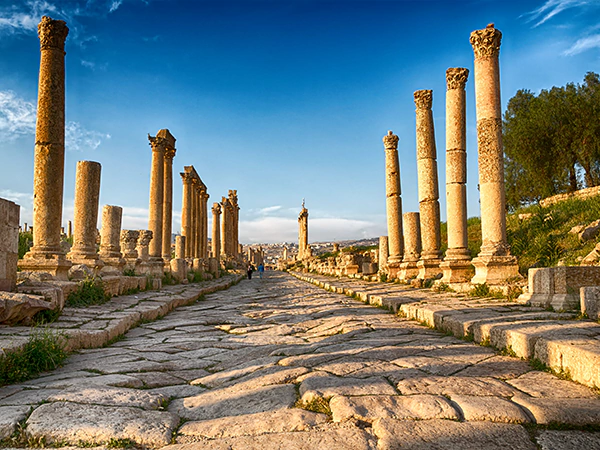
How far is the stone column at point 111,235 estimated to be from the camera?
1412 cm

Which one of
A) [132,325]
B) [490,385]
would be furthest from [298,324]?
[490,385]

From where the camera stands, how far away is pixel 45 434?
2723mm

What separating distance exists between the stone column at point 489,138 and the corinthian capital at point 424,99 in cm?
418

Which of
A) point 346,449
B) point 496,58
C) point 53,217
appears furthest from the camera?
point 496,58

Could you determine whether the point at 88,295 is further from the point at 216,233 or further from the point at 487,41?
the point at 216,233

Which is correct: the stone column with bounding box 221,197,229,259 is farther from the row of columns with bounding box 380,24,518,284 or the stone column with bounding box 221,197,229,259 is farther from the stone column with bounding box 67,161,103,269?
the stone column with bounding box 67,161,103,269

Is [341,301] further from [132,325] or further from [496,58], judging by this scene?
[496,58]

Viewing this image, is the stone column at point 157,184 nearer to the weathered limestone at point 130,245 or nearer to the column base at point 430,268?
the weathered limestone at point 130,245

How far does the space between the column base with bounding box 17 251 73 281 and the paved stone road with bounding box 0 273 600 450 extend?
4920 mm

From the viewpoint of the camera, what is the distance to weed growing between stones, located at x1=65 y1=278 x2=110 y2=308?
319 inches

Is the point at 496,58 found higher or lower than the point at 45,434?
higher

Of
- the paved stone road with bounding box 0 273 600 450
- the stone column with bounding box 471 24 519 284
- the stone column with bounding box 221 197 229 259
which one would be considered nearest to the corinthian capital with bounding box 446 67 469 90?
the stone column with bounding box 471 24 519 284

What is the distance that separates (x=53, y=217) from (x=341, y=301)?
6299 mm

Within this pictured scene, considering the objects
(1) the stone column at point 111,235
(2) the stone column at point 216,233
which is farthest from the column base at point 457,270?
(2) the stone column at point 216,233
